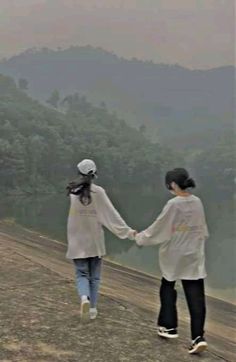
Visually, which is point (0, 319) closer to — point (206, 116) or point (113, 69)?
point (206, 116)

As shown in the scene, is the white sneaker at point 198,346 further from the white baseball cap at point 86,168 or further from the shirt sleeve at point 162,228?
the white baseball cap at point 86,168

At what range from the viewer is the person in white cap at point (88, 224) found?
3.41 m

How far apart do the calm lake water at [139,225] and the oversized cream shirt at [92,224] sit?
6736mm

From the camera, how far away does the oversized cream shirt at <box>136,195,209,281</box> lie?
3.02 metres

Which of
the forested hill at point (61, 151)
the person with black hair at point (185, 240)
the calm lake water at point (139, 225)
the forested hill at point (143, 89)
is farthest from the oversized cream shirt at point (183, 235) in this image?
the forested hill at point (143, 89)

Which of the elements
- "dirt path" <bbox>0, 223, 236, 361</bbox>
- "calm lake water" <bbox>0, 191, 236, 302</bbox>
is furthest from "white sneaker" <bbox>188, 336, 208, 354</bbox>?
"calm lake water" <bbox>0, 191, 236, 302</bbox>

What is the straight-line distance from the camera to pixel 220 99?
103 meters

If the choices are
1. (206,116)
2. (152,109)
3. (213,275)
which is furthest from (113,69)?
(213,275)

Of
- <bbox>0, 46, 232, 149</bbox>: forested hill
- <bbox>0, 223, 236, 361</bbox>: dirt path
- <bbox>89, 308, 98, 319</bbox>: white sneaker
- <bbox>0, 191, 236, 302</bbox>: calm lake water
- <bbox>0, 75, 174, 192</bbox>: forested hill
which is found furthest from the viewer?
<bbox>0, 46, 232, 149</bbox>: forested hill

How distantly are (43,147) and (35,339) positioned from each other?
35404 mm

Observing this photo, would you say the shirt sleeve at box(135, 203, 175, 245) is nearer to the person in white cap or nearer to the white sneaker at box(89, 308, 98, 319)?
the person in white cap

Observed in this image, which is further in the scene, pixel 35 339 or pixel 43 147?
pixel 43 147

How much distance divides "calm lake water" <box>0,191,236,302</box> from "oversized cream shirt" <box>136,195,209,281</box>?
693 cm

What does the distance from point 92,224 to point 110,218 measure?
0.14 meters
